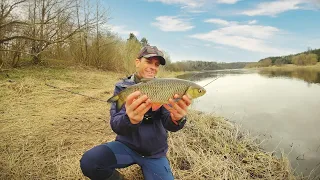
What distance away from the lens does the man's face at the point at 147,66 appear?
2801mm

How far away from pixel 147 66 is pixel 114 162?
3.40ft

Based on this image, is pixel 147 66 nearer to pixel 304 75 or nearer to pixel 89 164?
pixel 89 164

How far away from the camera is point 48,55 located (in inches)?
798

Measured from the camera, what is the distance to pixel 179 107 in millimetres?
2312

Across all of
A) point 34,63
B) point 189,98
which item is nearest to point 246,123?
point 189,98

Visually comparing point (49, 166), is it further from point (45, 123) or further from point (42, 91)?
point (42, 91)

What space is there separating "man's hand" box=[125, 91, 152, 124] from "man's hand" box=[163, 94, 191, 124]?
0.20 meters

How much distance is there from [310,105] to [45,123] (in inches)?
380

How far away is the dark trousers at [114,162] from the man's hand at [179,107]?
526mm

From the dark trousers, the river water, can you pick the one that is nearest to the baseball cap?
the dark trousers

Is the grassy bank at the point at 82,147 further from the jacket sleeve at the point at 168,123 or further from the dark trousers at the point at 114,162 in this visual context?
the jacket sleeve at the point at 168,123

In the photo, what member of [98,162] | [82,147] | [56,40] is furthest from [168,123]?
[56,40]

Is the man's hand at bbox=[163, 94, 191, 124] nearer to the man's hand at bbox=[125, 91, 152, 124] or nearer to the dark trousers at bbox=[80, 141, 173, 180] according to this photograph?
the man's hand at bbox=[125, 91, 152, 124]

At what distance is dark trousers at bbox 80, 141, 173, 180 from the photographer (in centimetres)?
257
